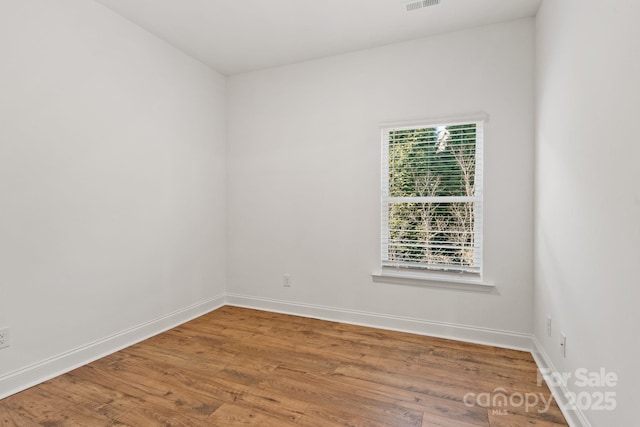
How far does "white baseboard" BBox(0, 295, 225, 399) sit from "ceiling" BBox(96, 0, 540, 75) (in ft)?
9.00

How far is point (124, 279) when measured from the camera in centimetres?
289

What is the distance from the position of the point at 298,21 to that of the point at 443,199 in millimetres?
2079

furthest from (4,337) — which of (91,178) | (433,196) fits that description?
(433,196)

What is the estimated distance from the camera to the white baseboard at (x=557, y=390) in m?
1.77

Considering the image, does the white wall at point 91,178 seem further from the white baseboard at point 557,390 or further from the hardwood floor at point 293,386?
the white baseboard at point 557,390

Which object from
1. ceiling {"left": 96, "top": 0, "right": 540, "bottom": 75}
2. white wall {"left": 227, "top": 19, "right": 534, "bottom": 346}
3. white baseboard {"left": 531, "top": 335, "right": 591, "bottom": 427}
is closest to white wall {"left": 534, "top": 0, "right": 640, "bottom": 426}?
white baseboard {"left": 531, "top": 335, "right": 591, "bottom": 427}

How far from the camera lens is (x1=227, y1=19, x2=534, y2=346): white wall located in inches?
113

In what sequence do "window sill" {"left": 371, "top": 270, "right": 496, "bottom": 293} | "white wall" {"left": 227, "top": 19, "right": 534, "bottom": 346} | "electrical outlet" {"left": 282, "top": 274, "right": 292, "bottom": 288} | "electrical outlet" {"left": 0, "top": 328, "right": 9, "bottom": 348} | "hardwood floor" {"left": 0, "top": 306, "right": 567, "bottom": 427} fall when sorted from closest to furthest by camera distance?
1. "hardwood floor" {"left": 0, "top": 306, "right": 567, "bottom": 427}
2. "electrical outlet" {"left": 0, "top": 328, "right": 9, "bottom": 348}
3. "white wall" {"left": 227, "top": 19, "right": 534, "bottom": 346}
4. "window sill" {"left": 371, "top": 270, "right": 496, "bottom": 293}
5. "electrical outlet" {"left": 282, "top": 274, "right": 292, "bottom": 288}

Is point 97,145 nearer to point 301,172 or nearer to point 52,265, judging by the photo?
point 52,265

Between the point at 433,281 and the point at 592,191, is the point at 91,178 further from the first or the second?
the point at 592,191

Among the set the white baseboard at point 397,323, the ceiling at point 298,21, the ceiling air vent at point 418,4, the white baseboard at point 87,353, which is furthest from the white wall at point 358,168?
the white baseboard at point 87,353

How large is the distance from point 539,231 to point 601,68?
4.67ft

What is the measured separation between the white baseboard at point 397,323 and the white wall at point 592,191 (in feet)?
1.24

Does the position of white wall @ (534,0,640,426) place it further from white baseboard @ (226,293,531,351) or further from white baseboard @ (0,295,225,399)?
white baseboard @ (0,295,225,399)
